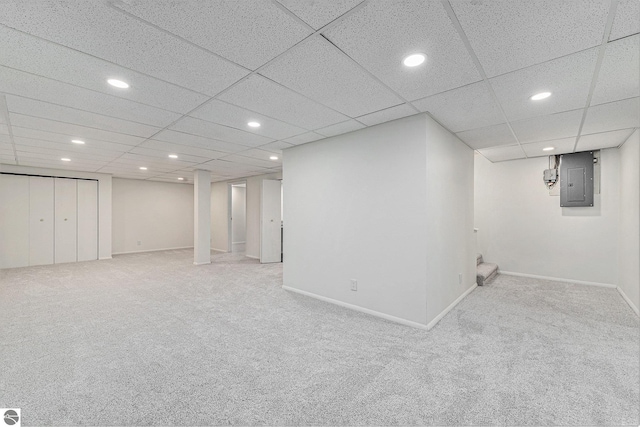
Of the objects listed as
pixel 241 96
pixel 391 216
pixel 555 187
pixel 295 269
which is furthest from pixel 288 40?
pixel 555 187

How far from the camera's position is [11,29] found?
161 cm

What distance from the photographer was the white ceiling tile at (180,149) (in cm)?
425

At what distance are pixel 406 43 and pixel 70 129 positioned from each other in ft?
13.5

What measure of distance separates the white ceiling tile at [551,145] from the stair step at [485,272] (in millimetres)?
2230

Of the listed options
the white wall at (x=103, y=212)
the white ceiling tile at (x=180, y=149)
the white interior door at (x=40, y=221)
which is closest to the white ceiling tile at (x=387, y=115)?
the white ceiling tile at (x=180, y=149)

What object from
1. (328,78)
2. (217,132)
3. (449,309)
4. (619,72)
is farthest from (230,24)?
(449,309)

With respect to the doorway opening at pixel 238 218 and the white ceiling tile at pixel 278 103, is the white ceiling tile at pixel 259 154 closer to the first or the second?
the white ceiling tile at pixel 278 103

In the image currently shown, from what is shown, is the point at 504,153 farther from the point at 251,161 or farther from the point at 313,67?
the point at 251,161

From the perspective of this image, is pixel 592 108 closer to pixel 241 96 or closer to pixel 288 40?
pixel 288 40


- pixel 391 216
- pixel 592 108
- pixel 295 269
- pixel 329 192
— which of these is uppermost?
pixel 592 108

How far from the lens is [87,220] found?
7449mm

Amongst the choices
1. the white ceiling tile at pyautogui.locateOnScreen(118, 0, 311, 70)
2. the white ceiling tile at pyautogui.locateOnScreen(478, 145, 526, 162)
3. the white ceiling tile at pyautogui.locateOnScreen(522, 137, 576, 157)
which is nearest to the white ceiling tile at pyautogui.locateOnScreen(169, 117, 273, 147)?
the white ceiling tile at pyautogui.locateOnScreen(118, 0, 311, 70)

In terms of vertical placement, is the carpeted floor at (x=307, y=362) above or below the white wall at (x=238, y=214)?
below

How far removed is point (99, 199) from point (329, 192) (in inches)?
280
